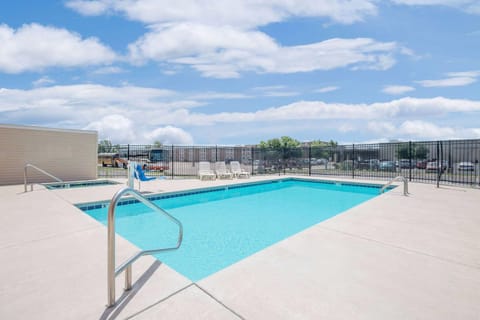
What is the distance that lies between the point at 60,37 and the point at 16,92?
407 inches

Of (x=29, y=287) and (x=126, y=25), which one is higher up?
(x=126, y=25)

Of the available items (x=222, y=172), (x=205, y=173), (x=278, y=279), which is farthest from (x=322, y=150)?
(x=278, y=279)

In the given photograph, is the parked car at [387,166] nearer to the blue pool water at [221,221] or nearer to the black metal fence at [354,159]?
the black metal fence at [354,159]

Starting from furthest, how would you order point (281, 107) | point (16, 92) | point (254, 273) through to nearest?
point (281, 107), point (16, 92), point (254, 273)

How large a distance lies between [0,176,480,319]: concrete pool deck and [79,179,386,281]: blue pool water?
857mm

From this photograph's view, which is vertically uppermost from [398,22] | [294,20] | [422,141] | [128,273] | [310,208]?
[294,20]

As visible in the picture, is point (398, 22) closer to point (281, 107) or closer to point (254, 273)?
point (254, 273)

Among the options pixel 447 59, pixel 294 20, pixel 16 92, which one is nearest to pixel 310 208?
pixel 294 20

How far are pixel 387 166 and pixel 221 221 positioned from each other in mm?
12202

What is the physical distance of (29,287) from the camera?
2.06 meters

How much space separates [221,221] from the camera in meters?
5.41

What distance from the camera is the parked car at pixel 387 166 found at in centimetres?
1367

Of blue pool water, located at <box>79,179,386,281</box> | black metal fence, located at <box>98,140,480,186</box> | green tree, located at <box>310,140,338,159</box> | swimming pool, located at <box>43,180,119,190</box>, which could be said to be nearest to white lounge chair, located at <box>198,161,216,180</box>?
black metal fence, located at <box>98,140,480,186</box>

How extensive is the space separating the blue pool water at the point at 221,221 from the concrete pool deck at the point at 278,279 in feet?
2.81
